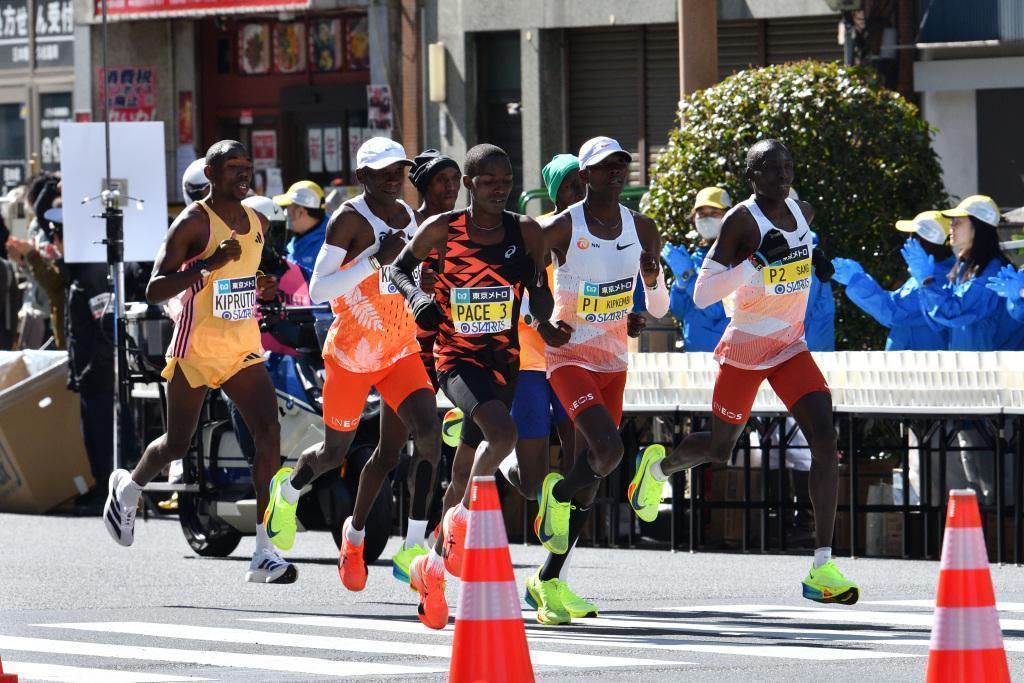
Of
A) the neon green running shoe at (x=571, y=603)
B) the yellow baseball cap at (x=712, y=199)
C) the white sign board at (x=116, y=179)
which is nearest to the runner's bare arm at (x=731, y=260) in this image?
the neon green running shoe at (x=571, y=603)

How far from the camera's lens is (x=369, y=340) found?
11.0m

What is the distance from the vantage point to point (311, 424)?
13820 millimetres

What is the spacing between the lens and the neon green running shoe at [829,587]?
10.4 meters

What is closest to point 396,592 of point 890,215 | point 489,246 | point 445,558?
point 445,558

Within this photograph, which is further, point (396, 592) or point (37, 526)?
point (37, 526)

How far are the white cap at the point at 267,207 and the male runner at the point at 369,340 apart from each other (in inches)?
141

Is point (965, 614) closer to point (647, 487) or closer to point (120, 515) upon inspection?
point (647, 487)

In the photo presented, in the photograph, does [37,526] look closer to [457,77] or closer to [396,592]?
[396,592]

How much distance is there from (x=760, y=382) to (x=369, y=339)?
180 cm

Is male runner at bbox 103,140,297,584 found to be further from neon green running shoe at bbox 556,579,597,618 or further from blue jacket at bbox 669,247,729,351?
blue jacket at bbox 669,247,729,351

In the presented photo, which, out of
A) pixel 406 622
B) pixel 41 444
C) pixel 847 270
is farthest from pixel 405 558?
pixel 41 444

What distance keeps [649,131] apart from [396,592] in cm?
1625

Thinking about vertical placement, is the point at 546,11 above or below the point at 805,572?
above

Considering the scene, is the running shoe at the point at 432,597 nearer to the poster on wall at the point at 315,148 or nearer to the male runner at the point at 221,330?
the male runner at the point at 221,330
